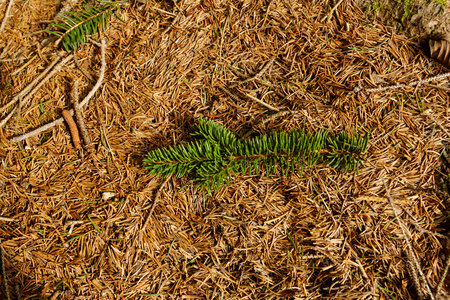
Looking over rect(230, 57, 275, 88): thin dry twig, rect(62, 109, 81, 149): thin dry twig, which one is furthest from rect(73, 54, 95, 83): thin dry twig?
rect(230, 57, 275, 88): thin dry twig

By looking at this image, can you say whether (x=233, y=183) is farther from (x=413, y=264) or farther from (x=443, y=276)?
(x=443, y=276)

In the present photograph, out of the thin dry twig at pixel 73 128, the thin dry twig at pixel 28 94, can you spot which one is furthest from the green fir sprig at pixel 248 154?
the thin dry twig at pixel 28 94

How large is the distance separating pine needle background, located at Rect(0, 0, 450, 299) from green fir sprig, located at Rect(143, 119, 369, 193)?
0.60 ft

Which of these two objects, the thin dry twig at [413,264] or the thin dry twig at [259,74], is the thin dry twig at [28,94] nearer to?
the thin dry twig at [259,74]

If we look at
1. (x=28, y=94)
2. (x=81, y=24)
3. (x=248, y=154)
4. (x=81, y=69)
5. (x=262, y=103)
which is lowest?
(x=248, y=154)

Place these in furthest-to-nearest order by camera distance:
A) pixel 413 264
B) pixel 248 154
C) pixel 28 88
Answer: pixel 28 88 < pixel 413 264 < pixel 248 154

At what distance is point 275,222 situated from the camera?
1.80 meters

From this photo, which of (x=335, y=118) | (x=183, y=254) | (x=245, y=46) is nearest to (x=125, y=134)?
(x=183, y=254)

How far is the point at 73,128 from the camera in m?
1.90

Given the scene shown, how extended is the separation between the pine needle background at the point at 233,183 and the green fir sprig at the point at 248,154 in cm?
18

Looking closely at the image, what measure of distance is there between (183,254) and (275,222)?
59 centimetres

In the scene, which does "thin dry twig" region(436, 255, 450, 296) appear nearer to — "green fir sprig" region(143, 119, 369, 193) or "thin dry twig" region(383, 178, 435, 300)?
"thin dry twig" region(383, 178, 435, 300)

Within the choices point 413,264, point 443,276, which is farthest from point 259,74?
point 443,276

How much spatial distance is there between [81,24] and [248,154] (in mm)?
1380
